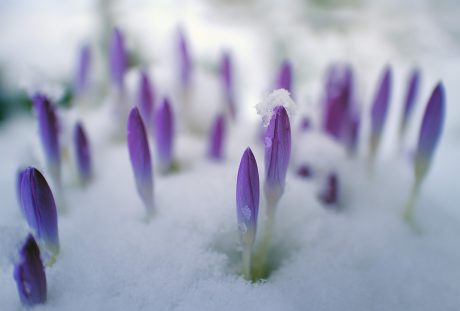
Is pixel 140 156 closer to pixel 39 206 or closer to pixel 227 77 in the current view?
pixel 39 206

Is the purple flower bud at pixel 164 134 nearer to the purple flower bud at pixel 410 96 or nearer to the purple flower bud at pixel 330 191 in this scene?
the purple flower bud at pixel 330 191

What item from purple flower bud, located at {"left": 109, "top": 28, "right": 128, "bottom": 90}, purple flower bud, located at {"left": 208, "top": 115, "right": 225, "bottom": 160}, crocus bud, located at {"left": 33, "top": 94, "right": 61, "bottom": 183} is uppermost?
purple flower bud, located at {"left": 109, "top": 28, "right": 128, "bottom": 90}

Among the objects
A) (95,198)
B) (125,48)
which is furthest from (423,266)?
(125,48)

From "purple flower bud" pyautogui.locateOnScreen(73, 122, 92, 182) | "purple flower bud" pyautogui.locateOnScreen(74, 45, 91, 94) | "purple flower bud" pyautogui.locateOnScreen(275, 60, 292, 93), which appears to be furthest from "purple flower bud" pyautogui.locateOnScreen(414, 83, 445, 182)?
"purple flower bud" pyautogui.locateOnScreen(74, 45, 91, 94)

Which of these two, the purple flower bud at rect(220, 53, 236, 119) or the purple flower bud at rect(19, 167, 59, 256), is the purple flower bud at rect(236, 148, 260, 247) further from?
the purple flower bud at rect(220, 53, 236, 119)

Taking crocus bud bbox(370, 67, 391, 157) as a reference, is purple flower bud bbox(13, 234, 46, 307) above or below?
below

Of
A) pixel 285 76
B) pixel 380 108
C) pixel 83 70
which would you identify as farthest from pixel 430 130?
pixel 83 70
